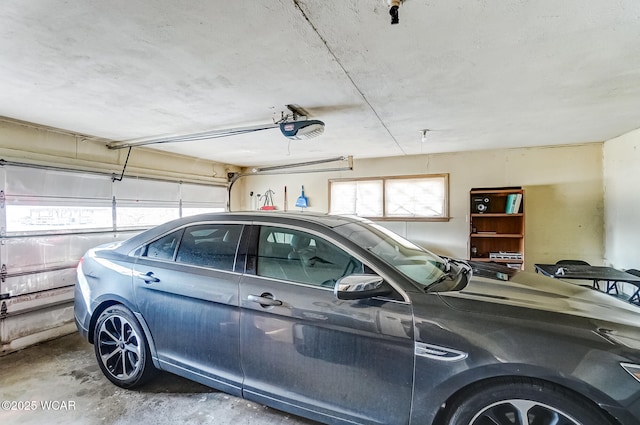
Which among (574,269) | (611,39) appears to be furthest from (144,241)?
(574,269)

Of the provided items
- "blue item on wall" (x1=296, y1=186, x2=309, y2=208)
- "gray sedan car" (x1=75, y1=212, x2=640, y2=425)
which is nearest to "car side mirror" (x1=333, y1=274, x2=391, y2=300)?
"gray sedan car" (x1=75, y1=212, x2=640, y2=425)

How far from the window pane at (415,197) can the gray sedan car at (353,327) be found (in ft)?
9.82

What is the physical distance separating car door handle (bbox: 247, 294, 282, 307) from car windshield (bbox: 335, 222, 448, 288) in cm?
56

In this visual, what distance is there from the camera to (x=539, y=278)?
1951mm

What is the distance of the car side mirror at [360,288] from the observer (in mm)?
1470

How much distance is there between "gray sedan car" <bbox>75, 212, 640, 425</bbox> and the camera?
1.25 m

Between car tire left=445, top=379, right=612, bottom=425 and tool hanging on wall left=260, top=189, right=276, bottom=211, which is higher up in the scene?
tool hanging on wall left=260, top=189, right=276, bottom=211

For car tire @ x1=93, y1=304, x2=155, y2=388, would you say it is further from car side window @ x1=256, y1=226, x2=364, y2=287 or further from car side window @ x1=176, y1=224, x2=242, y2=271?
car side window @ x1=256, y1=226, x2=364, y2=287

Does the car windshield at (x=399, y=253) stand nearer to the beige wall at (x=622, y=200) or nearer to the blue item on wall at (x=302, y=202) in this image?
the beige wall at (x=622, y=200)

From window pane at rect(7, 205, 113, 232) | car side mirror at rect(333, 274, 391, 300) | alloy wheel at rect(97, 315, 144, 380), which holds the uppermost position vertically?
window pane at rect(7, 205, 113, 232)

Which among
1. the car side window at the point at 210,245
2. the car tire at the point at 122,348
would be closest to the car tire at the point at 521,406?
the car side window at the point at 210,245

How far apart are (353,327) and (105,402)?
78.3 inches

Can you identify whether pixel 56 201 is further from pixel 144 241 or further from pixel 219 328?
pixel 219 328

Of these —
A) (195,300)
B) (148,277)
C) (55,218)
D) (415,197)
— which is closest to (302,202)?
(415,197)
